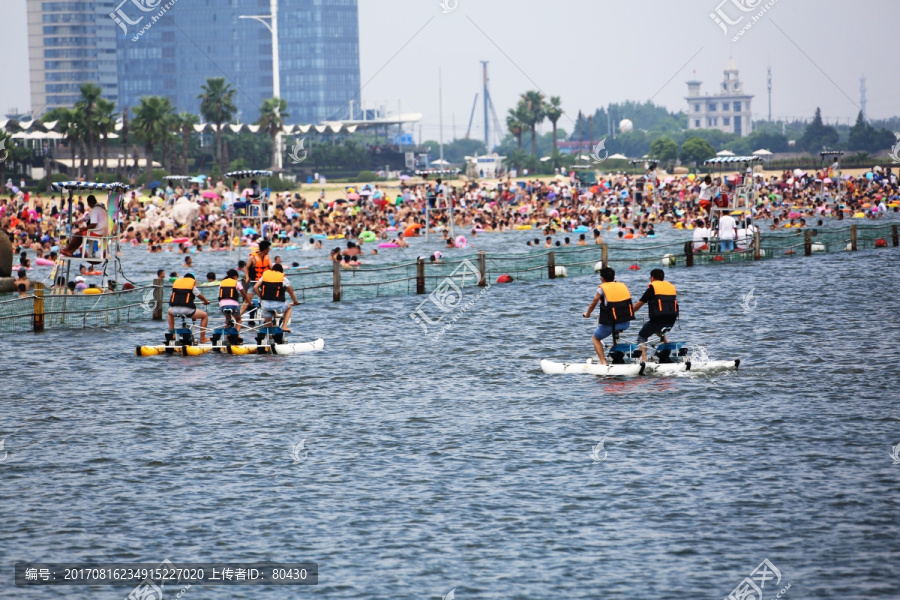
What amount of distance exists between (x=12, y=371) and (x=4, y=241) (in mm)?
18144

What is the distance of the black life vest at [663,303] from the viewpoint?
66.8 feet

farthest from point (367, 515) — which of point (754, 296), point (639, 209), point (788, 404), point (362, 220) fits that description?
point (639, 209)

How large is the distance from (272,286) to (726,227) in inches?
936

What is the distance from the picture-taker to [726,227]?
43.2 meters

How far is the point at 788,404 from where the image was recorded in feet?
62.9

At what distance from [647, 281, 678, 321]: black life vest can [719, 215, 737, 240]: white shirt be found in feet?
76.3

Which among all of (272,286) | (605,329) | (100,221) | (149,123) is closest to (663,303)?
(605,329)

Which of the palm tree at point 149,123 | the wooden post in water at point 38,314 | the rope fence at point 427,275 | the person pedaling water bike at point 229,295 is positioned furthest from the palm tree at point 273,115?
the person pedaling water bike at point 229,295

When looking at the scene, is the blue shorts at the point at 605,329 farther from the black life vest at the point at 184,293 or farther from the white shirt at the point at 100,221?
the white shirt at the point at 100,221

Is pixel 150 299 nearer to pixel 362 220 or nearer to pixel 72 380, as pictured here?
pixel 72 380

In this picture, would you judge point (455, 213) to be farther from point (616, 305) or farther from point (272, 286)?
point (616, 305)

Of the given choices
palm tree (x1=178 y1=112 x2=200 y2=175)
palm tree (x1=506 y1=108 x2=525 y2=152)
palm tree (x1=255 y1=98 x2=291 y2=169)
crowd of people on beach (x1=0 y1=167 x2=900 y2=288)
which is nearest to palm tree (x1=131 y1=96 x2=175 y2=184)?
palm tree (x1=178 y1=112 x2=200 y2=175)

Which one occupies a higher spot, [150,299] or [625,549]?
[150,299]

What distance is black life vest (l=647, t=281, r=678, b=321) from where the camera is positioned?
20.4 meters
